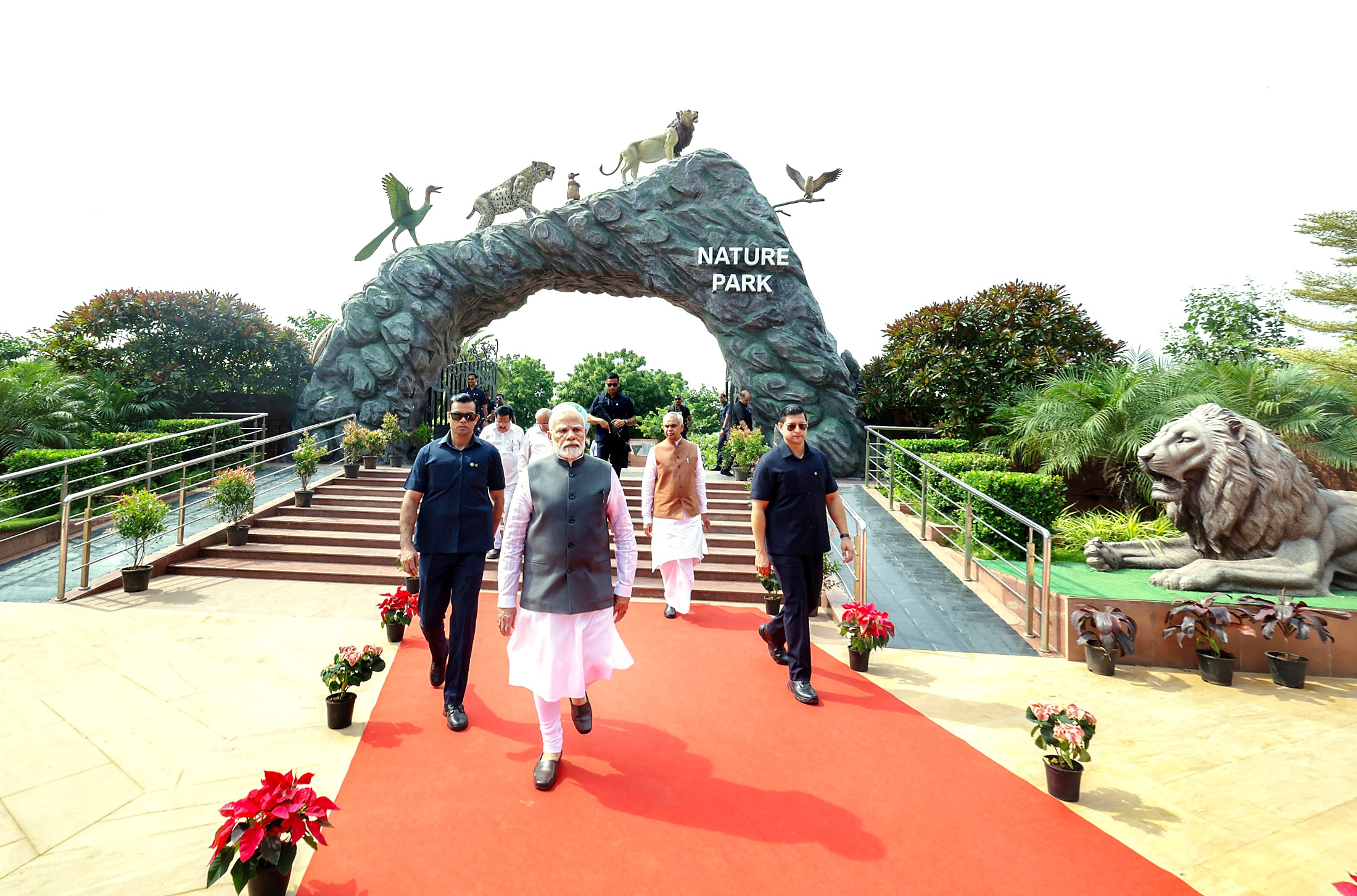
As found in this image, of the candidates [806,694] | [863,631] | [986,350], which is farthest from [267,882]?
[986,350]

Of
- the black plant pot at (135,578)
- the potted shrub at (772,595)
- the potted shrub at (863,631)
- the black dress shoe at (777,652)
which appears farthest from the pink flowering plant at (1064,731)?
the black plant pot at (135,578)

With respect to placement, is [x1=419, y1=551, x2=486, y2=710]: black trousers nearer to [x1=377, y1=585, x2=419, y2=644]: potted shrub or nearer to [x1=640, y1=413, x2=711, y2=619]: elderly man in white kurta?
[x1=377, y1=585, x2=419, y2=644]: potted shrub

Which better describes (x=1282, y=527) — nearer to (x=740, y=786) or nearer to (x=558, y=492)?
(x=740, y=786)

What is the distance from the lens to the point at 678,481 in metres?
5.36

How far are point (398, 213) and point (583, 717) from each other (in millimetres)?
15581

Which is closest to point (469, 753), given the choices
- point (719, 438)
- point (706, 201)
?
point (719, 438)

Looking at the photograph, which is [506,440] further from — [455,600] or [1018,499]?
[1018,499]

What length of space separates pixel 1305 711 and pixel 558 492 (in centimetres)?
472

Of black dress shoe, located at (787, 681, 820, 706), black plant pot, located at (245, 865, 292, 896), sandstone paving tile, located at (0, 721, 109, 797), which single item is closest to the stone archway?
black dress shoe, located at (787, 681, 820, 706)

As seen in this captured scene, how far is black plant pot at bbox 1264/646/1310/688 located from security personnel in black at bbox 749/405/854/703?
10.1 ft

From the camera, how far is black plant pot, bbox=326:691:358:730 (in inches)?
129

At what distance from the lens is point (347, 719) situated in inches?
131

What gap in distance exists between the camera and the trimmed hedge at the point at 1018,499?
21.9 ft

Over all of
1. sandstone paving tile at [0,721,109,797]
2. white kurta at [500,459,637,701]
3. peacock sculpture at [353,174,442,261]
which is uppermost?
peacock sculpture at [353,174,442,261]
